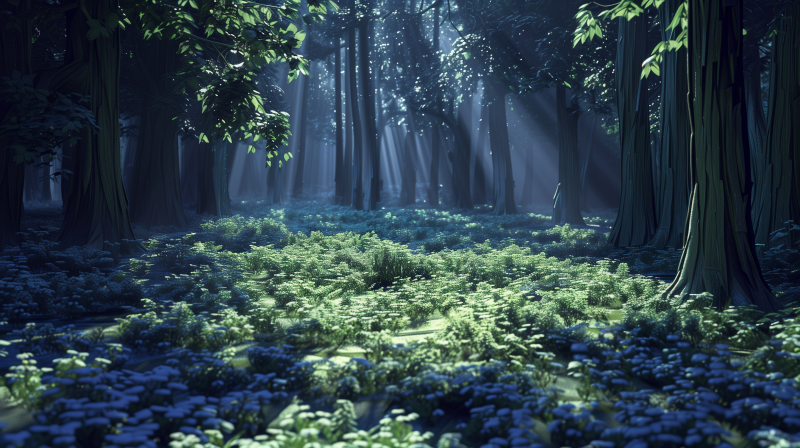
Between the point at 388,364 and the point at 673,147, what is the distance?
1086 centimetres

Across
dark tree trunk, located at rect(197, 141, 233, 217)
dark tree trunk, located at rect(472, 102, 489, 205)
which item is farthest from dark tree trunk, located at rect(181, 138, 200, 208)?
dark tree trunk, located at rect(472, 102, 489, 205)

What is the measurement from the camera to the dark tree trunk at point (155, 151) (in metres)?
16.8

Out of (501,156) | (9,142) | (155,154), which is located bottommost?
(9,142)

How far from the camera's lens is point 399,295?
7.73m

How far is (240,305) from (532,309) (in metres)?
3.68

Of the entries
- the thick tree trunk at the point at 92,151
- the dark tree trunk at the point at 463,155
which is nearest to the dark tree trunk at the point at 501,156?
the dark tree trunk at the point at 463,155

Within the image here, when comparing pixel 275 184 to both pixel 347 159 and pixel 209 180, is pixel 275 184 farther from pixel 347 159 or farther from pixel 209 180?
pixel 209 180

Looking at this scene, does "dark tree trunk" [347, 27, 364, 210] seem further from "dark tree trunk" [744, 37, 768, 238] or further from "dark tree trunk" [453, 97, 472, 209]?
"dark tree trunk" [744, 37, 768, 238]

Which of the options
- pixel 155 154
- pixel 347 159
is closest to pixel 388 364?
pixel 155 154

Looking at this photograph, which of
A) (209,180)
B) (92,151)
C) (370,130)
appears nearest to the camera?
(92,151)

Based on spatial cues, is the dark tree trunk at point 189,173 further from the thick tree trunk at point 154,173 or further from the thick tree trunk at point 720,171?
the thick tree trunk at point 720,171

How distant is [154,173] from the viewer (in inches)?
675

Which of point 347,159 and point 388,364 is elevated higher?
point 347,159

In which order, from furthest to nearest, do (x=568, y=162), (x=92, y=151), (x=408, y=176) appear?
(x=408, y=176), (x=568, y=162), (x=92, y=151)
